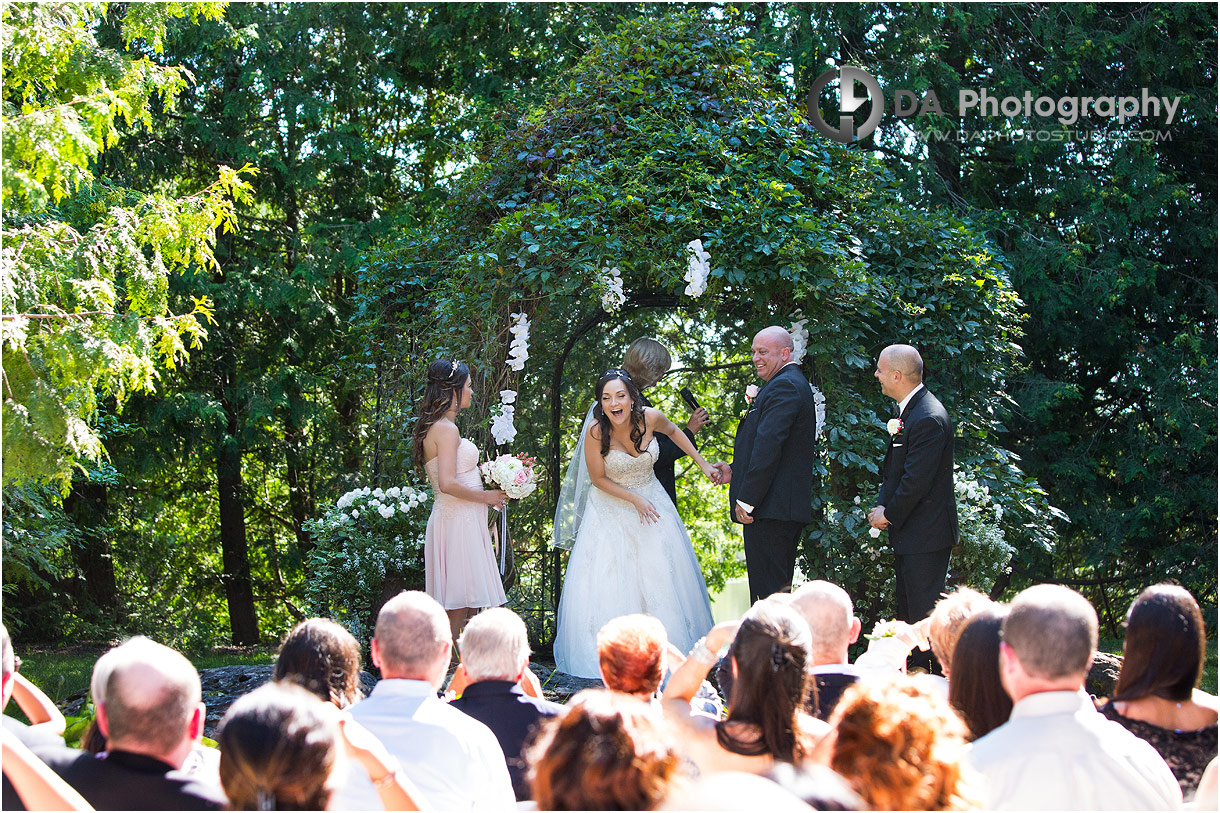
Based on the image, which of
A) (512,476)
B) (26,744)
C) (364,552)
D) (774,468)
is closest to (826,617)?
(26,744)

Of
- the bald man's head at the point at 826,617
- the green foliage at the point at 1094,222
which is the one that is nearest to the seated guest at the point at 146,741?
the bald man's head at the point at 826,617

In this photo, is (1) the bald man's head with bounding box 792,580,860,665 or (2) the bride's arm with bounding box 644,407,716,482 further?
(2) the bride's arm with bounding box 644,407,716,482

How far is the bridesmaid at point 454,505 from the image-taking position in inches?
232

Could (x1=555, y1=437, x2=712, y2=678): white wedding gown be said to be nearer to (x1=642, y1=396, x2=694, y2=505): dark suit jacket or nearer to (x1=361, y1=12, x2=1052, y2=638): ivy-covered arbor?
(x1=642, y1=396, x2=694, y2=505): dark suit jacket

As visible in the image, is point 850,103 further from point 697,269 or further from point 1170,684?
point 1170,684

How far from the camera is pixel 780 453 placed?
18.2 ft

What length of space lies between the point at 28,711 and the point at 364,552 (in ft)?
12.2

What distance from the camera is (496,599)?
611 centimetres

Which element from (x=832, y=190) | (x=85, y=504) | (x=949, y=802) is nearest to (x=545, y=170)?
(x=832, y=190)

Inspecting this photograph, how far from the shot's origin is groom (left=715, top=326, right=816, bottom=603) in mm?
5547

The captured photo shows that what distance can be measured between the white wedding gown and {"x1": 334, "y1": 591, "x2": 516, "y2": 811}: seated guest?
347 centimetres

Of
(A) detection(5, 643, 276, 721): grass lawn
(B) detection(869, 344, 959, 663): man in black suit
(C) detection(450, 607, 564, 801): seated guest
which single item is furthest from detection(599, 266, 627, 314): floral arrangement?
(C) detection(450, 607, 564, 801): seated guest

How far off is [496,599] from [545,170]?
3.08 meters

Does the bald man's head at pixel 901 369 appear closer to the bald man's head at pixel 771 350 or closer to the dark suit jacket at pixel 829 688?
the bald man's head at pixel 771 350
